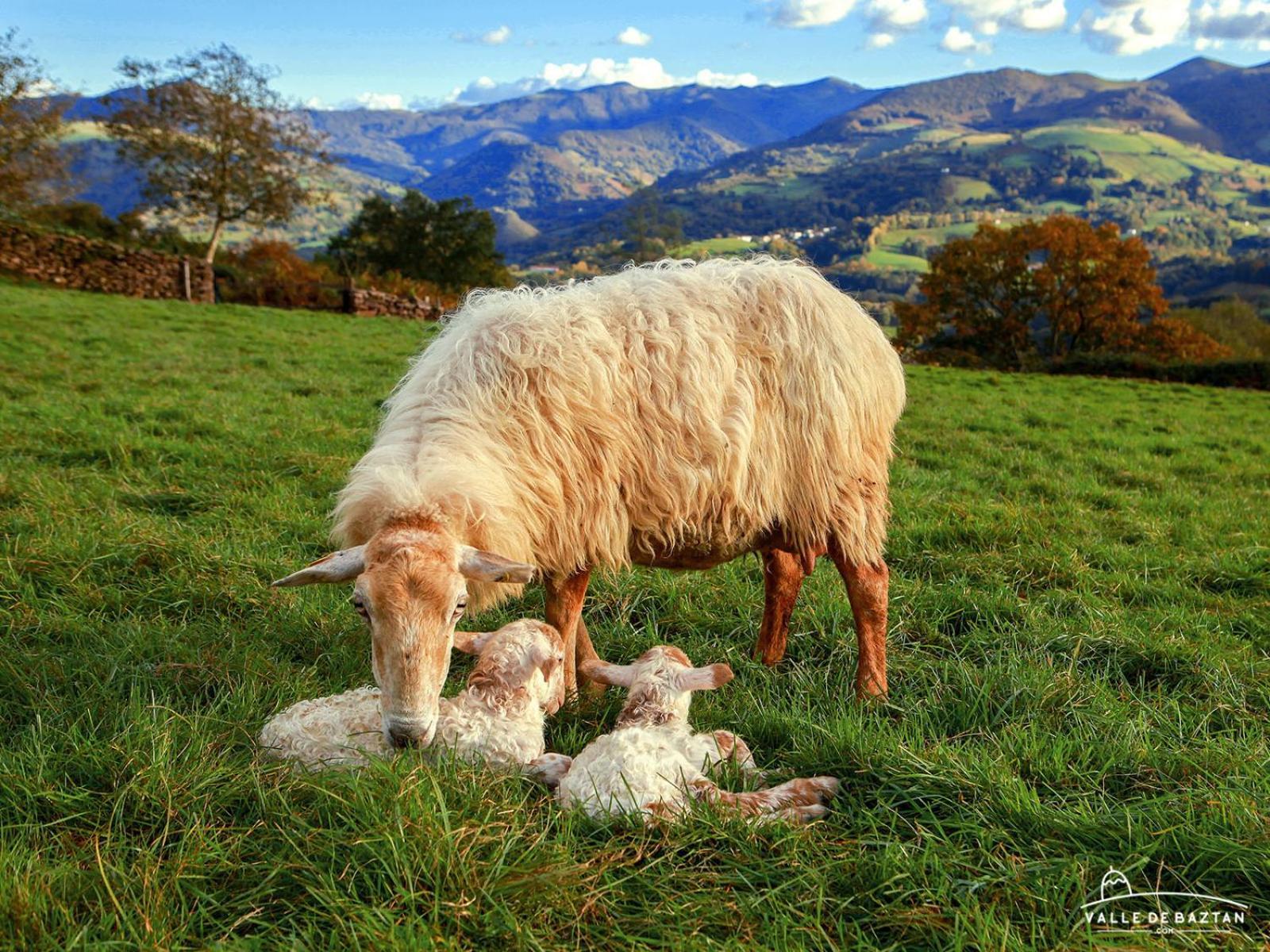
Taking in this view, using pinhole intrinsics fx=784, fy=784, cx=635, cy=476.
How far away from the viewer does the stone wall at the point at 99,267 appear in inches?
886

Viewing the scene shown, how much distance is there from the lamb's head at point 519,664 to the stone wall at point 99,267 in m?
26.3

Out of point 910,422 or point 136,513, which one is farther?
point 910,422

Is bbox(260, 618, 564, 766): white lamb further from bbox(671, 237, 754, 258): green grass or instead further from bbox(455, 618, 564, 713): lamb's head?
bbox(671, 237, 754, 258): green grass

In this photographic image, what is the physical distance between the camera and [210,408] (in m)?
8.70

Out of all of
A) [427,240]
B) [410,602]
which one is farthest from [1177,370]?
[427,240]

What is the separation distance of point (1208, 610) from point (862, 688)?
273cm

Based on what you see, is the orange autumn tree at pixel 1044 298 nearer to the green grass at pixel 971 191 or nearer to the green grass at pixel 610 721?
the green grass at pixel 610 721

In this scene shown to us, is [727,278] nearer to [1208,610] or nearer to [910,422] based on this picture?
[1208,610]

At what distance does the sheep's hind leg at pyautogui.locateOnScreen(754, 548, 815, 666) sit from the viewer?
13.3ft

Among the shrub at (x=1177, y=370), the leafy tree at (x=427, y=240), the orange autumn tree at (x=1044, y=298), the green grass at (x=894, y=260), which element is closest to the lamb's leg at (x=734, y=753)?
the shrub at (x=1177, y=370)

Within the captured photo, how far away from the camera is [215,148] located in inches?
1329

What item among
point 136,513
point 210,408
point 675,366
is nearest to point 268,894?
point 675,366

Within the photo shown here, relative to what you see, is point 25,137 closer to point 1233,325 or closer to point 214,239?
point 214,239

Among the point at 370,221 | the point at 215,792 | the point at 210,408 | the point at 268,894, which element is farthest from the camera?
the point at 370,221
